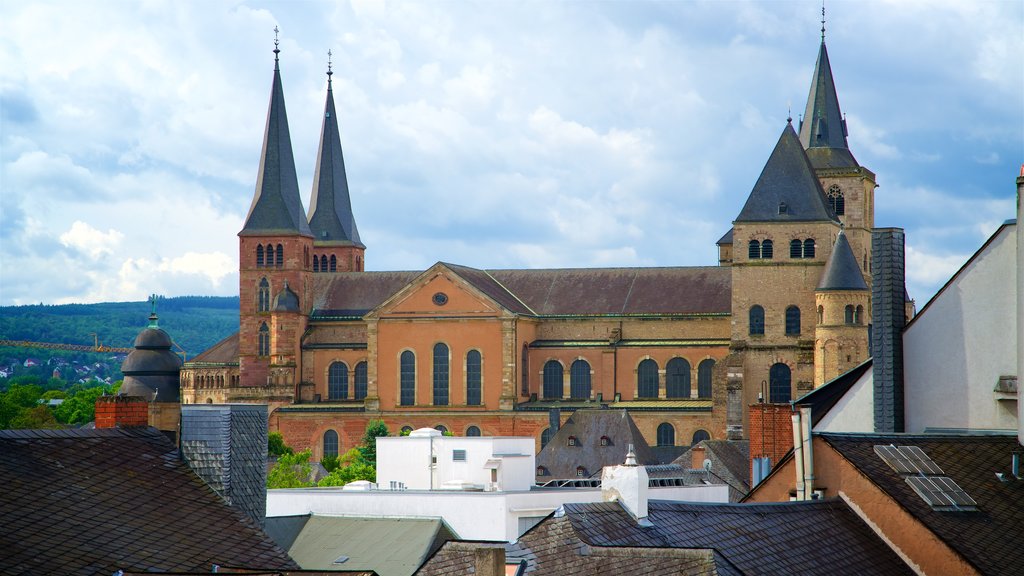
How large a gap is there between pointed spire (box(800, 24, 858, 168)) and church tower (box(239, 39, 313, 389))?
30.0 meters

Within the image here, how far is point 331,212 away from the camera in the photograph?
118m

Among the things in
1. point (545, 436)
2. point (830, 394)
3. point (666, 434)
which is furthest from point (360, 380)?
point (830, 394)

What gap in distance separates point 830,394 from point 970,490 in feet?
20.0

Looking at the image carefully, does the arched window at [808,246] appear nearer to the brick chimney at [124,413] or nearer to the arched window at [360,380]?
the arched window at [360,380]

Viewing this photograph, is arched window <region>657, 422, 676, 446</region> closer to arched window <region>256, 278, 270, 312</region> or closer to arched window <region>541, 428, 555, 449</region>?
arched window <region>541, 428, 555, 449</region>

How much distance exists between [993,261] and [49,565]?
13750mm

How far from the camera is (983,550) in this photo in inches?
850

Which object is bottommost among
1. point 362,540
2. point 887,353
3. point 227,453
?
point 362,540

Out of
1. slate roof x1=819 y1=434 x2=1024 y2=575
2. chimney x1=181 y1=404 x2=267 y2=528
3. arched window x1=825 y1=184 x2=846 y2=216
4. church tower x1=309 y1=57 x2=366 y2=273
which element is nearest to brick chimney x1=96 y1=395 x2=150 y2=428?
chimney x1=181 y1=404 x2=267 y2=528

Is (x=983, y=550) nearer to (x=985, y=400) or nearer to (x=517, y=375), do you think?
(x=985, y=400)

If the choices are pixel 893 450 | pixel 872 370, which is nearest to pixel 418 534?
pixel 872 370

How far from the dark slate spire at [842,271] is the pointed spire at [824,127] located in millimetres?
10540

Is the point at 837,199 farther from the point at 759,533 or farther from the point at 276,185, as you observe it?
the point at 759,533

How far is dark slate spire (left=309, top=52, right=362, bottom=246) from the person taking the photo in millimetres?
117250
